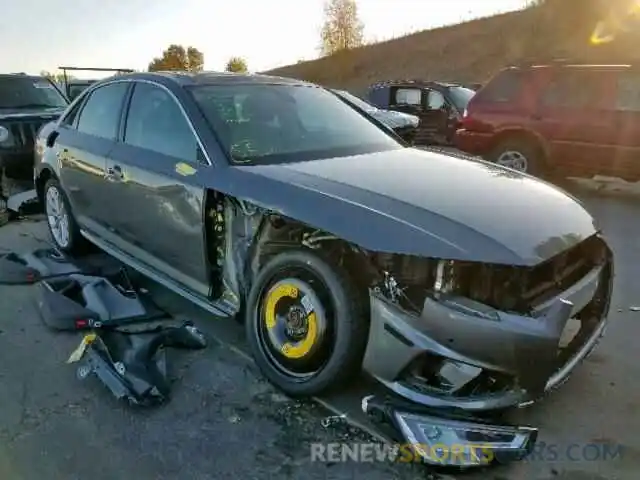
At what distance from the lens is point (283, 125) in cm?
394

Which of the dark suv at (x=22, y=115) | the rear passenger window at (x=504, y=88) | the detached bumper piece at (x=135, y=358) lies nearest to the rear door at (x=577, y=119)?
the rear passenger window at (x=504, y=88)

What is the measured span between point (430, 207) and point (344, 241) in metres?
0.43

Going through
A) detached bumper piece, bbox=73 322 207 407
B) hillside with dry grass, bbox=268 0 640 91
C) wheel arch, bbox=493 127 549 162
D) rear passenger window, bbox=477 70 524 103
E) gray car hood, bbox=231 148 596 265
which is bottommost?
detached bumper piece, bbox=73 322 207 407

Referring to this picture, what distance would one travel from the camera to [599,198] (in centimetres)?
855

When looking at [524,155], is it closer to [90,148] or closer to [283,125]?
[283,125]

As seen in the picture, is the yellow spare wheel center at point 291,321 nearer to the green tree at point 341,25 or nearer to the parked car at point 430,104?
the parked car at point 430,104

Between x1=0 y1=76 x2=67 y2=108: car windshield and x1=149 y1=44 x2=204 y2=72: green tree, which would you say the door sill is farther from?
x1=149 y1=44 x2=204 y2=72: green tree

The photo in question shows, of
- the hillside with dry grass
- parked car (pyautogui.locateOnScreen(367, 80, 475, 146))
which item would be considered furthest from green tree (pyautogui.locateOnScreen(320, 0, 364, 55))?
parked car (pyautogui.locateOnScreen(367, 80, 475, 146))

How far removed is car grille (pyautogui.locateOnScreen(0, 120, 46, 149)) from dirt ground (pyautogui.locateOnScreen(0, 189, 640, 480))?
18.3 ft

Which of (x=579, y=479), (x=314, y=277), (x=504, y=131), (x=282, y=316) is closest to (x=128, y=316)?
(x=282, y=316)

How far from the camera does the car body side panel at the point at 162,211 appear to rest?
3547 mm

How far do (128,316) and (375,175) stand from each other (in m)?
1.86

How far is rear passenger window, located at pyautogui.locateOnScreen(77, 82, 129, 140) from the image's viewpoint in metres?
4.50

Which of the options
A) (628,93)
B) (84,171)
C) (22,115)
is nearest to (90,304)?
(84,171)
